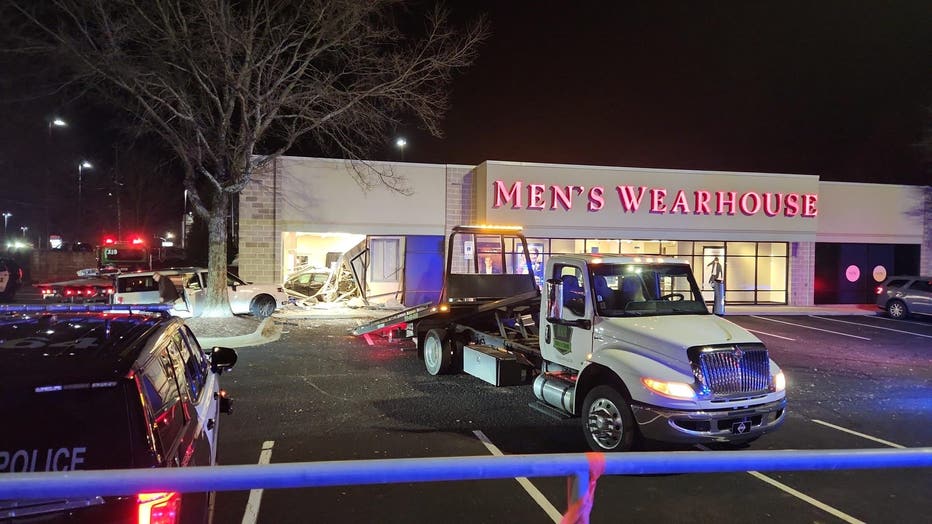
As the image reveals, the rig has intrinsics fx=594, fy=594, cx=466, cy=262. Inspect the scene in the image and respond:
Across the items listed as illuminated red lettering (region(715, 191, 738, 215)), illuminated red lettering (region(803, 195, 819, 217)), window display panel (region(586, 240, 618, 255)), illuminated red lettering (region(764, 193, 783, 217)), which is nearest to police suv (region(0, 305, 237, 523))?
window display panel (region(586, 240, 618, 255))

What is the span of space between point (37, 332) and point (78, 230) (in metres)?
58.7

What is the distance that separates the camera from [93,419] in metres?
2.65

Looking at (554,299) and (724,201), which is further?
(724,201)

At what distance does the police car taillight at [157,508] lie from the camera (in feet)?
Result: 7.80

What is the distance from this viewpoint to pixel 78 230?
173 feet

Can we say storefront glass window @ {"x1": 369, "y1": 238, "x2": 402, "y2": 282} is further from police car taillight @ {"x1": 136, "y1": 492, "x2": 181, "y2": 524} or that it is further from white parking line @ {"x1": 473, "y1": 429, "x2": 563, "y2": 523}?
police car taillight @ {"x1": 136, "y1": 492, "x2": 181, "y2": 524}

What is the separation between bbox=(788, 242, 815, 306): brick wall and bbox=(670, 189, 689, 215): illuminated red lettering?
17.3 ft

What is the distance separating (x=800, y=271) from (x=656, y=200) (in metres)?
7.25

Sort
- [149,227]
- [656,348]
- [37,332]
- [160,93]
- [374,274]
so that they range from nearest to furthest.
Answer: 1. [37,332]
2. [656,348]
3. [160,93]
4. [374,274]
5. [149,227]

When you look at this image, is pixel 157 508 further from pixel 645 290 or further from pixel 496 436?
pixel 645 290

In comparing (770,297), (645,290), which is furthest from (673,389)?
(770,297)

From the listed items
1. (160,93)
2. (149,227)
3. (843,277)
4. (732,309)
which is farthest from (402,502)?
(149,227)

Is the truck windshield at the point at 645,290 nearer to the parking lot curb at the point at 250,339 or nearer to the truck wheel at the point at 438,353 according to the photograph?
the truck wheel at the point at 438,353

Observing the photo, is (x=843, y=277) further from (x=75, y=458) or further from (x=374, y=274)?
(x=75, y=458)
